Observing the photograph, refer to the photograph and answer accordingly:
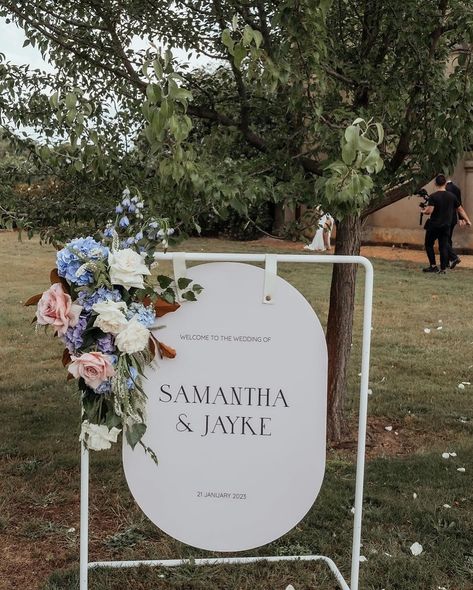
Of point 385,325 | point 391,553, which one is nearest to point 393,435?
point 391,553

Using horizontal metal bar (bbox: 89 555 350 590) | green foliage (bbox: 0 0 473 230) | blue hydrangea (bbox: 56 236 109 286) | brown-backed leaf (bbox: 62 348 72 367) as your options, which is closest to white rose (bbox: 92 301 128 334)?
blue hydrangea (bbox: 56 236 109 286)

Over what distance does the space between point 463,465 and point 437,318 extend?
470cm

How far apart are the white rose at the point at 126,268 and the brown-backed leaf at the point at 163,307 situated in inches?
8.7

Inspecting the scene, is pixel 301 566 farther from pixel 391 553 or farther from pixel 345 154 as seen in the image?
pixel 345 154

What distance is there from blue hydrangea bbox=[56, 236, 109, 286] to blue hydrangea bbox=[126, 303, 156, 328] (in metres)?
Answer: 0.17

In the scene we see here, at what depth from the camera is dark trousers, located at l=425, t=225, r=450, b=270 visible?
40.3 ft

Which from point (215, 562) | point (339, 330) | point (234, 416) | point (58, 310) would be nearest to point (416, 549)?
point (215, 562)

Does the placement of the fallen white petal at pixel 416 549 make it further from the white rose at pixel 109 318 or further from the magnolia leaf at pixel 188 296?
the white rose at pixel 109 318

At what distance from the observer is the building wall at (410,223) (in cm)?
1509

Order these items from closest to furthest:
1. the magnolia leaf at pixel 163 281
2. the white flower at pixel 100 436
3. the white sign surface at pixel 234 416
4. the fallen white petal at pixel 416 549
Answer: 1. the white flower at pixel 100 436
2. the magnolia leaf at pixel 163 281
3. the white sign surface at pixel 234 416
4. the fallen white petal at pixel 416 549

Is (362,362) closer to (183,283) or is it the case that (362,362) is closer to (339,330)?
(183,283)

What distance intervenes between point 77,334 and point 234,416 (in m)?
0.71

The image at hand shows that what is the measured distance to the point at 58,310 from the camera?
2.49 m

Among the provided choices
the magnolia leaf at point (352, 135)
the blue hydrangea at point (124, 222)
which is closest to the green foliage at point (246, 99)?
the magnolia leaf at point (352, 135)
